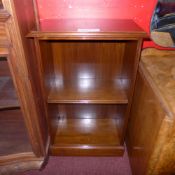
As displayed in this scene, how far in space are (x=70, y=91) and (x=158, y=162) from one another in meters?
0.72

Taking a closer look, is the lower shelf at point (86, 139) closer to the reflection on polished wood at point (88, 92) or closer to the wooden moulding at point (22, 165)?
the wooden moulding at point (22, 165)

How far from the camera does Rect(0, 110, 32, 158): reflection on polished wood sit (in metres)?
1.23

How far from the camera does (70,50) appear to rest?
3.93ft

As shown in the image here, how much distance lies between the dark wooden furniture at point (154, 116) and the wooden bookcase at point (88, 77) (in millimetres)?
88

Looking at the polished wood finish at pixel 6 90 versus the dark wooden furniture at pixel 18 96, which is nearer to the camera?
the dark wooden furniture at pixel 18 96

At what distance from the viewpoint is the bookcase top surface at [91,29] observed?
0.83 metres

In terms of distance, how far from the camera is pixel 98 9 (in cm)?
110

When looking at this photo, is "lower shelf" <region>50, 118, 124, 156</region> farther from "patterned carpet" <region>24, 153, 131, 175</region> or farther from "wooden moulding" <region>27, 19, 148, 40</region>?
"wooden moulding" <region>27, 19, 148, 40</region>

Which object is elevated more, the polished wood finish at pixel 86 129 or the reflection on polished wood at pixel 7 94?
the reflection on polished wood at pixel 7 94

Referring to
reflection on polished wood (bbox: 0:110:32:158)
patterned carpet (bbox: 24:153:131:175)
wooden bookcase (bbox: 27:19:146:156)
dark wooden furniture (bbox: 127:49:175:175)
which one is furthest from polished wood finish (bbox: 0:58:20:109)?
dark wooden furniture (bbox: 127:49:175:175)

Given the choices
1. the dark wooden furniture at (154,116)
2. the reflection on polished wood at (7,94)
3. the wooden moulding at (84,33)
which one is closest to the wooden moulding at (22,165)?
the reflection on polished wood at (7,94)

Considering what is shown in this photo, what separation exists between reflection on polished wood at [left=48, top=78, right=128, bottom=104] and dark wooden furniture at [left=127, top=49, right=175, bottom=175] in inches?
6.3

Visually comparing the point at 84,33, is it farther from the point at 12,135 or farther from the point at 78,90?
the point at 12,135

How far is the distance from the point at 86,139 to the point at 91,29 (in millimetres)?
941
